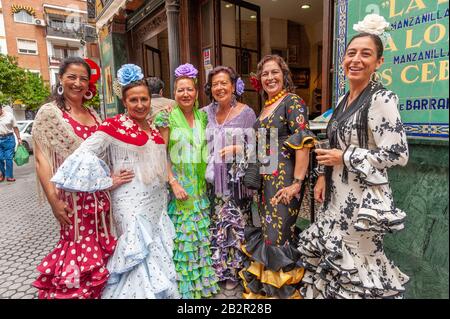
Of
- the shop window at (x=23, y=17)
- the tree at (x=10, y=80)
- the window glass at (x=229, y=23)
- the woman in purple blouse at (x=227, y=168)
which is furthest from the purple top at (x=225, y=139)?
the tree at (x=10, y=80)

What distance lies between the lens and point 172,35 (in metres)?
4.58

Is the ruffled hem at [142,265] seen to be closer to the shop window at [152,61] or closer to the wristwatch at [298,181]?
the wristwatch at [298,181]

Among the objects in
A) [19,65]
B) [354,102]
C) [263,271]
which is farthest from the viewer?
[19,65]

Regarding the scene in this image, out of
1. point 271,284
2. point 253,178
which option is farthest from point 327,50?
point 271,284

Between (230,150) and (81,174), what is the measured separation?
1106 mm

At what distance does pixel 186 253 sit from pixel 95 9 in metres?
7.48

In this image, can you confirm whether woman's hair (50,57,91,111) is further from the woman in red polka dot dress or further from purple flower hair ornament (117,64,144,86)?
purple flower hair ornament (117,64,144,86)

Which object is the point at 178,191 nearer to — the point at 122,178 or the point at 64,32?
the point at 122,178

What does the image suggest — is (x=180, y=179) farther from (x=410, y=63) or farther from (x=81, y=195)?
(x=410, y=63)

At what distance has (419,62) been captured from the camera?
1.82 m

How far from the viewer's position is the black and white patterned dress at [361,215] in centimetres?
150

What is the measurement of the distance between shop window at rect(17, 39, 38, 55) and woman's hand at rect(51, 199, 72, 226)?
393cm

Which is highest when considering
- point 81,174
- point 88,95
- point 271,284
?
point 88,95
